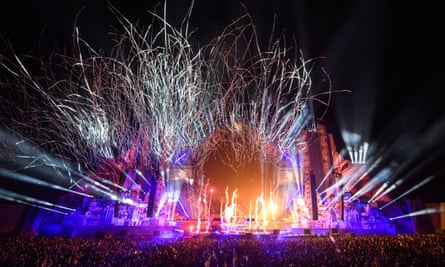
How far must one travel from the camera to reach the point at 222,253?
880 cm

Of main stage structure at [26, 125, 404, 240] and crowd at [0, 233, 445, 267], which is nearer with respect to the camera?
crowd at [0, 233, 445, 267]

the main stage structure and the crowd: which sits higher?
the main stage structure

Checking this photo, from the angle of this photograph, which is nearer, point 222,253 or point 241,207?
point 222,253

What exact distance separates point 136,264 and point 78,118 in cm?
1063

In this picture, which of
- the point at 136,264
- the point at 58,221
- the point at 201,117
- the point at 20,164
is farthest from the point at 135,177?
the point at 136,264

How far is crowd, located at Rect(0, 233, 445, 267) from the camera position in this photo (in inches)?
311

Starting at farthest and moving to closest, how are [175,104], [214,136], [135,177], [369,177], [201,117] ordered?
[214,136] → [135,177] → [369,177] → [201,117] → [175,104]

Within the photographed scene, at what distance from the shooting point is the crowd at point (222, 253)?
25.9 feet

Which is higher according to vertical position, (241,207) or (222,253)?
(241,207)

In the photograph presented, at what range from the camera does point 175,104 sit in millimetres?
14461

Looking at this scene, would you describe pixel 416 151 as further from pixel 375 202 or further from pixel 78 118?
pixel 78 118

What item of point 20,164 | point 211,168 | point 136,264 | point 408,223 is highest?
point 211,168

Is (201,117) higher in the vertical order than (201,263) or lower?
higher

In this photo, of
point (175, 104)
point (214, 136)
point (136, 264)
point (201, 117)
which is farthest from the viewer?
point (214, 136)
